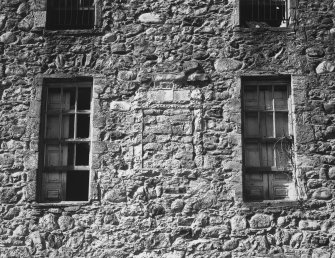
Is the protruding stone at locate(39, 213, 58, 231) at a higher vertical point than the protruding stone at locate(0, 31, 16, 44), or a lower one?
lower

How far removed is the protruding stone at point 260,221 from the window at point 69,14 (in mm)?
3747

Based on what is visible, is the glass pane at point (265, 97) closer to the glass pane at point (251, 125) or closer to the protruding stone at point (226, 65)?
the glass pane at point (251, 125)

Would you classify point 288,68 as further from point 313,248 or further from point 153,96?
point 313,248

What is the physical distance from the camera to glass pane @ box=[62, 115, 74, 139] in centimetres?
904

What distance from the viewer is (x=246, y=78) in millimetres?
9062

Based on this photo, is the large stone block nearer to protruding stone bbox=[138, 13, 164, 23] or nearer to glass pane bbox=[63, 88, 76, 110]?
glass pane bbox=[63, 88, 76, 110]

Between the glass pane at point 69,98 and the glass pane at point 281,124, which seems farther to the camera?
the glass pane at point 69,98

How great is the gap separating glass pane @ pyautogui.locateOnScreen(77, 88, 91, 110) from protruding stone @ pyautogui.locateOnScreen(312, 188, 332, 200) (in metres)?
3.42

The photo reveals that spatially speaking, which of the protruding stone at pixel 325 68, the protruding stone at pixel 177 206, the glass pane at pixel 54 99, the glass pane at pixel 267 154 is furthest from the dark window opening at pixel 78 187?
the protruding stone at pixel 325 68

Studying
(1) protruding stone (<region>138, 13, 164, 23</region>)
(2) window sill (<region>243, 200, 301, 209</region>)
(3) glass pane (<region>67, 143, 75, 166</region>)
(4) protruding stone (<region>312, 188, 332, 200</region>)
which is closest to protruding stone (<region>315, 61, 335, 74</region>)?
(4) protruding stone (<region>312, 188, 332, 200</region>)

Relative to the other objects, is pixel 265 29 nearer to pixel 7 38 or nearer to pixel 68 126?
pixel 68 126

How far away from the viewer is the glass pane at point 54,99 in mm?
9156

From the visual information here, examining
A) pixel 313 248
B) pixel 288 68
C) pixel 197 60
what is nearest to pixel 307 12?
pixel 288 68

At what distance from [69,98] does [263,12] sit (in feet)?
10.5
